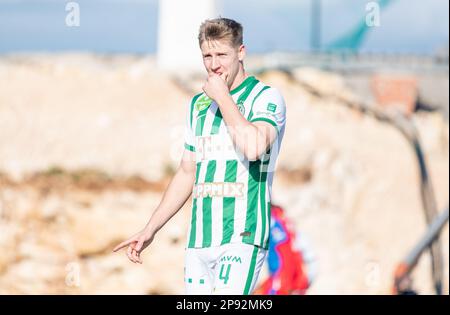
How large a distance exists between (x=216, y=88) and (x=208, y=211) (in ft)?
2.29

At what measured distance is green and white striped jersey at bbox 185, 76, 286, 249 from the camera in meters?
4.76

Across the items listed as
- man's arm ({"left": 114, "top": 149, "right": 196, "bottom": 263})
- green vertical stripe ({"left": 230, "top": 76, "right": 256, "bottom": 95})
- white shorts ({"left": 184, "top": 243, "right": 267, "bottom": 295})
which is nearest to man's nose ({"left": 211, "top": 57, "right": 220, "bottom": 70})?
green vertical stripe ({"left": 230, "top": 76, "right": 256, "bottom": 95})

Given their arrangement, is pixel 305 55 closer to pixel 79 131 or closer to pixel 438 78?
pixel 438 78

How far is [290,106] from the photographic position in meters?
24.2

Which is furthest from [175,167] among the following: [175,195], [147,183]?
[175,195]

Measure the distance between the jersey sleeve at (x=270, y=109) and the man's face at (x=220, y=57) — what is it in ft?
0.66

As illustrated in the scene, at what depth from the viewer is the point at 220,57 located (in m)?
4.68

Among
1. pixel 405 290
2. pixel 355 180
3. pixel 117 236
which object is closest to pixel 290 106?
pixel 355 180

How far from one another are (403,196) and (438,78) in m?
12.3

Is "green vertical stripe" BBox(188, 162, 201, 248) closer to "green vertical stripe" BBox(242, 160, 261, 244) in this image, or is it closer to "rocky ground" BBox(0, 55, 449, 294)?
"green vertical stripe" BBox(242, 160, 261, 244)

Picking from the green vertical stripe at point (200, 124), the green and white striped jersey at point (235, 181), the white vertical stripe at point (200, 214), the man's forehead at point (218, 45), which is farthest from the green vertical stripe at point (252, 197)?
the man's forehead at point (218, 45)

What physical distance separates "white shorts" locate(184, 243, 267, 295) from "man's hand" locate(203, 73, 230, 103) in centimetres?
80

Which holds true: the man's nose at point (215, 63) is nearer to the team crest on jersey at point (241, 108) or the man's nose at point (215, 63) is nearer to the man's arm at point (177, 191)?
the team crest on jersey at point (241, 108)

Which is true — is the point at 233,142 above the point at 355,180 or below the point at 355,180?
above
